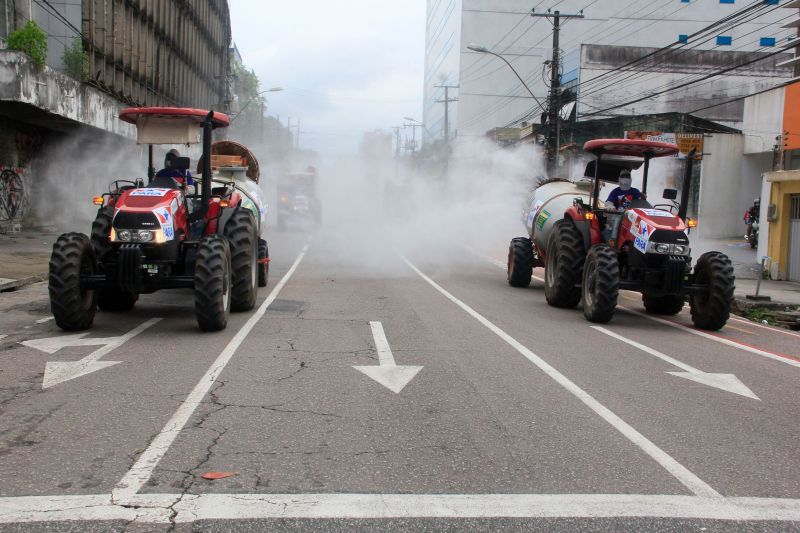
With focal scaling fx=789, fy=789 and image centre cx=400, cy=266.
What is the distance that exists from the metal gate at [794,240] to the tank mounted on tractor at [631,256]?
456 inches

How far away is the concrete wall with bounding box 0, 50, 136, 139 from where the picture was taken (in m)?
21.0

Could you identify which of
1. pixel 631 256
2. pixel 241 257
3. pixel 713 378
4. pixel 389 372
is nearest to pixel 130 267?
pixel 241 257

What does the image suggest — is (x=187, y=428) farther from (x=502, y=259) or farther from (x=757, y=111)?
(x=757, y=111)

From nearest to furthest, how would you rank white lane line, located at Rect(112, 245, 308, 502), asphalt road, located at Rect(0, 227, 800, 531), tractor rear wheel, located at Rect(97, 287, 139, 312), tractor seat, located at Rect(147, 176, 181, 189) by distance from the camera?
asphalt road, located at Rect(0, 227, 800, 531) < white lane line, located at Rect(112, 245, 308, 502) < tractor seat, located at Rect(147, 176, 181, 189) < tractor rear wheel, located at Rect(97, 287, 139, 312)

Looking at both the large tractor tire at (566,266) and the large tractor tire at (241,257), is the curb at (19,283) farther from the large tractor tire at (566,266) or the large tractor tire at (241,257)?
the large tractor tire at (566,266)

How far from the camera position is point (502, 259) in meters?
26.7

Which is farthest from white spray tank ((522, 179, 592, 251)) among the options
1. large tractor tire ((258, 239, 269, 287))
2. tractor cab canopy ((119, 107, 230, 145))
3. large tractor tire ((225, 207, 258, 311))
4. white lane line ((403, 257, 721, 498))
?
tractor cab canopy ((119, 107, 230, 145))

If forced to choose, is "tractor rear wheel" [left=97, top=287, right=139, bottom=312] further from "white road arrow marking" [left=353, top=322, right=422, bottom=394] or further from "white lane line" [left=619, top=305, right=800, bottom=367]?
"white lane line" [left=619, top=305, right=800, bottom=367]

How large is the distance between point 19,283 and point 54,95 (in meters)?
10.3

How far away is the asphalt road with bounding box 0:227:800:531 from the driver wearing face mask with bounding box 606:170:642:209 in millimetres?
2980

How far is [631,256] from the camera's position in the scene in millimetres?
12445

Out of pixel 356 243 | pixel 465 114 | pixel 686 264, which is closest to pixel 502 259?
pixel 356 243

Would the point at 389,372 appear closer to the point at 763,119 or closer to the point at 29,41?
the point at 29,41

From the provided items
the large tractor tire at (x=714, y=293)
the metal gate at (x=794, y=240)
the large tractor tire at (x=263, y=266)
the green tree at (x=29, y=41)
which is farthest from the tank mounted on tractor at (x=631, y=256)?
the green tree at (x=29, y=41)
